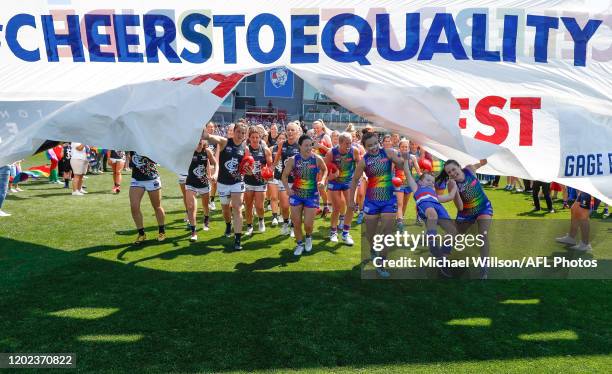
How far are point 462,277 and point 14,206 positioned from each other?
10504mm

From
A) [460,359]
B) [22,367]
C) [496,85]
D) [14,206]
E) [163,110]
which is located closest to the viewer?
[22,367]

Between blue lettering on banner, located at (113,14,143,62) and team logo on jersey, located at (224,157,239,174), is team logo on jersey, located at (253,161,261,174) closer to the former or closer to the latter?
team logo on jersey, located at (224,157,239,174)

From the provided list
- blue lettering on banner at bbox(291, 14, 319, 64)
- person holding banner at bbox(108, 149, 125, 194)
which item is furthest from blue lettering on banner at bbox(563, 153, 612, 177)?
person holding banner at bbox(108, 149, 125, 194)

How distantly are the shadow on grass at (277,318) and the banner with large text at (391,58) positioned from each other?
1.67 metres

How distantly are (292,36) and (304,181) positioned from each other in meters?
2.40

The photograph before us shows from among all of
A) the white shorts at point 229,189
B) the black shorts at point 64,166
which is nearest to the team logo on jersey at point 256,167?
the white shorts at point 229,189

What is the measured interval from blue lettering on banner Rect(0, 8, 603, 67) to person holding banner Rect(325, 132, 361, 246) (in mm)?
2505

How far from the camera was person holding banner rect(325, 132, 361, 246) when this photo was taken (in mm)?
7918

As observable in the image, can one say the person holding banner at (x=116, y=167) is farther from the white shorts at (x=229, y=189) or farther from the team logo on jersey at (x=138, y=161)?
the white shorts at (x=229, y=189)

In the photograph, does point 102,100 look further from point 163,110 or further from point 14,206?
point 14,206

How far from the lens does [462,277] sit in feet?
20.4

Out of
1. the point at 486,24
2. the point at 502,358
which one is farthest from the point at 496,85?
the point at 502,358

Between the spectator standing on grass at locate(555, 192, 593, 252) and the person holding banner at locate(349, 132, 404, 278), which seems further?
the spectator standing on grass at locate(555, 192, 593, 252)

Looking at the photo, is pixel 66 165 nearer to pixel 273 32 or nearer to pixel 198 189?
pixel 198 189
